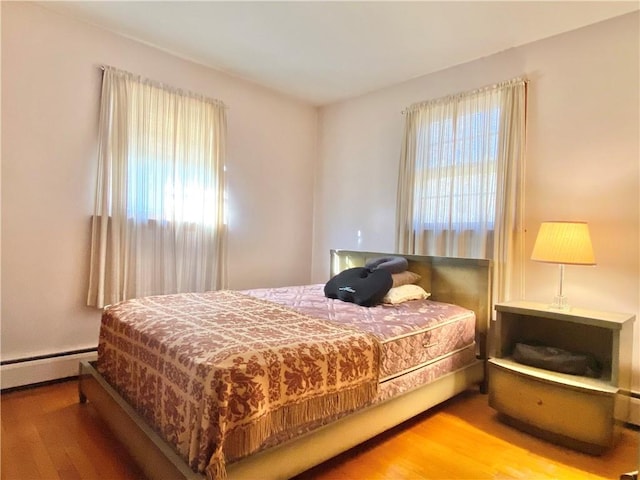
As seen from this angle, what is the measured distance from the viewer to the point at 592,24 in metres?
2.64

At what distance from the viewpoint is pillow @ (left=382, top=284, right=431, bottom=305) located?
108 inches

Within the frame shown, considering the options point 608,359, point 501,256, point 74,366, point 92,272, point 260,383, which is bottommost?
point 74,366

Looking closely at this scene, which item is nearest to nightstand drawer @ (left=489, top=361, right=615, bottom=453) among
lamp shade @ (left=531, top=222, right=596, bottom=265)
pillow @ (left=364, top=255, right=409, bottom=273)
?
lamp shade @ (left=531, top=222, right=596, bottom=265)

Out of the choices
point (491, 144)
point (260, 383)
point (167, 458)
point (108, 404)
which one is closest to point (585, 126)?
point (491, 144)

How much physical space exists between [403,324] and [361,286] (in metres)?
0.58

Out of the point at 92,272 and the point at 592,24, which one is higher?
the point at 592,24

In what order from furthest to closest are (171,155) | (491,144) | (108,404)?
(171,155), (491,144), (108,404)

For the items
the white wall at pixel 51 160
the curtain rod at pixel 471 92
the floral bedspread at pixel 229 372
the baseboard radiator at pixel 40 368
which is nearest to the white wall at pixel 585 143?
the curtain rod at pixel 471 92

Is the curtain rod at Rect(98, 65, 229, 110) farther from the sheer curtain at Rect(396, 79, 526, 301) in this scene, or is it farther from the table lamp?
the table lamp

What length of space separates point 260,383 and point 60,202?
7.66 ft

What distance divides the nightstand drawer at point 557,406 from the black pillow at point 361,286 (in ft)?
2.84

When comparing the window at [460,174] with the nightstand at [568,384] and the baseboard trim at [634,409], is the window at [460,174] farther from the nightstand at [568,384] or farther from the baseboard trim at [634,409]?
the baseboard trim at [634,409]

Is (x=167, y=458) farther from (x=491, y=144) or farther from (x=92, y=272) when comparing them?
(x=491, y=144)

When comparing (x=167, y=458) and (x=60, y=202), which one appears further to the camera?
(x=60, y=202)
